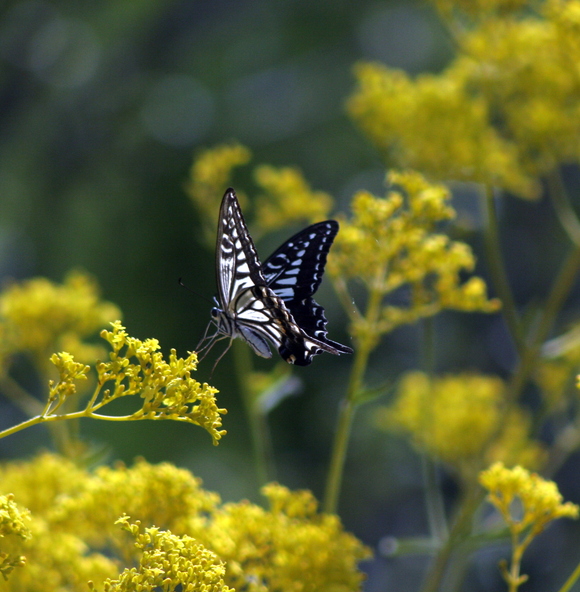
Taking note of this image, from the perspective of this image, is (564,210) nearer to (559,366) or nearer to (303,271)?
(559,366)

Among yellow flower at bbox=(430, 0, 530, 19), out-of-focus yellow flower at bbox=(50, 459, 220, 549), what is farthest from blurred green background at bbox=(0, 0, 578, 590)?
out-of-focus yellow flower at bbox=(50, 459, 220, 549)

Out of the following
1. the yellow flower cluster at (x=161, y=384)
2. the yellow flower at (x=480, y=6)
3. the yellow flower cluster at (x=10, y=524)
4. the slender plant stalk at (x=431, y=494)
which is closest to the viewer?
the yellow flower cluster at (x=10, y=524)

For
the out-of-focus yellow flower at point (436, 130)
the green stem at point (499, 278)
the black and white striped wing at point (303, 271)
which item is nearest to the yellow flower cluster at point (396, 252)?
the black and white striped wing at point (303, 271)

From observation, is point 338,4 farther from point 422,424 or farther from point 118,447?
point 422,424

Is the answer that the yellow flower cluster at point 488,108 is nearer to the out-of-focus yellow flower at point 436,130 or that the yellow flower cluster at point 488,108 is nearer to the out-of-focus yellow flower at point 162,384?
the out-of-focus yellow flower at point 436,130

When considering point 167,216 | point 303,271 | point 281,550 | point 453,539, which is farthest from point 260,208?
point 167,216
